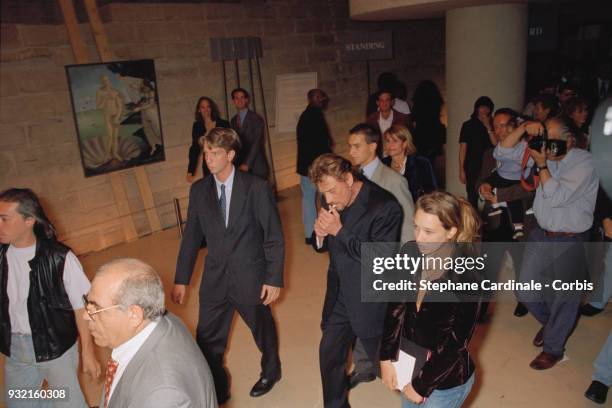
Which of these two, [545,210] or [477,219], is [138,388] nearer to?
[477,219]

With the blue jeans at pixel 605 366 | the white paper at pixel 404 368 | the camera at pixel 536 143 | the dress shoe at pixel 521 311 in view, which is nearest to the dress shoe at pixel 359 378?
the white paper at pixel 404 368

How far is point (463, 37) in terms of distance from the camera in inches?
224

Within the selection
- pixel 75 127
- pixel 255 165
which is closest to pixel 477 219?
pixel 255 165

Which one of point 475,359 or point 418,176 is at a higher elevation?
point 418,176

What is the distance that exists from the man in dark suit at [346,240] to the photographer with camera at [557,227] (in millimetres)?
1058

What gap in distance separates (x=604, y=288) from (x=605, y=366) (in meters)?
1.12

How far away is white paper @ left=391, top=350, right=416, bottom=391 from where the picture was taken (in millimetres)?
2105

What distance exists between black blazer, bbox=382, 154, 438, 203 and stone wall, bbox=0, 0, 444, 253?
3.81m

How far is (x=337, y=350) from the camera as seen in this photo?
2764 mm

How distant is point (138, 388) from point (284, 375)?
210cm

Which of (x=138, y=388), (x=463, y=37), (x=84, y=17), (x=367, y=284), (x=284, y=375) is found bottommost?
(x=284, y=375)

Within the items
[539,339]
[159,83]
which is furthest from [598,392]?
[159,83]

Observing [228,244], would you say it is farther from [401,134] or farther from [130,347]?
[401,134]

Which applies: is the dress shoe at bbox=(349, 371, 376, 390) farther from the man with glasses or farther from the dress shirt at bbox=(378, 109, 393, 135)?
the dress shirt at bbox=(378, 109, 393, 135)
